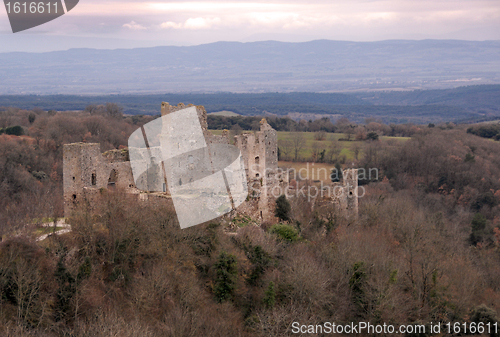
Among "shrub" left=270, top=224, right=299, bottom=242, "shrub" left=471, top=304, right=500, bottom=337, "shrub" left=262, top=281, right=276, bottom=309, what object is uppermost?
"shrub" left=270, top=224, right=299, bottom=242

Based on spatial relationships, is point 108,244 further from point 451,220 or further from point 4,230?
point 451,220

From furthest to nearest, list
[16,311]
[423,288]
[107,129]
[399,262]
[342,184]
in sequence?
[107,129] < [342,184] < [399,262] < [423,288] < [16,311]

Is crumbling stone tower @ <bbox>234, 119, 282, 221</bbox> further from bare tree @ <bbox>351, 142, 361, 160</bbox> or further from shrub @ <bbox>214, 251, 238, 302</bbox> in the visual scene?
bare tree @ <bbox>351, 142, 361, 160</bbox>

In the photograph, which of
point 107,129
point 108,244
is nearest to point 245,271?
point 108,244

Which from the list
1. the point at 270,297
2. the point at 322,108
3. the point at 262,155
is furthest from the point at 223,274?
the point at 322,108

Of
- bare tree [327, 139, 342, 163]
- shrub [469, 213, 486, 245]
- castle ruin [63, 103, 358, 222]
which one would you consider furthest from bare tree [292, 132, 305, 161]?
castle ruin [63, 103, 358, 222]

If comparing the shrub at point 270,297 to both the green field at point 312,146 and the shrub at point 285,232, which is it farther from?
the green field at point 312,146

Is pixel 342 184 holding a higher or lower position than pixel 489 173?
higher

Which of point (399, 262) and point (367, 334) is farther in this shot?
point (399, 262)
